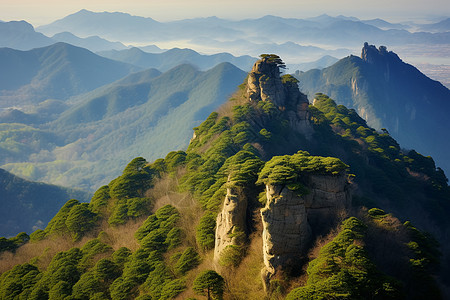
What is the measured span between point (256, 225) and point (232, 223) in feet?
5.78

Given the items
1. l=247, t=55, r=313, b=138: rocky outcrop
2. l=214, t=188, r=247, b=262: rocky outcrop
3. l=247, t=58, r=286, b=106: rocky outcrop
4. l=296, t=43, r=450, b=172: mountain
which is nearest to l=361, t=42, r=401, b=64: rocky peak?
l=296, t=43, r=450, b=172: mountain

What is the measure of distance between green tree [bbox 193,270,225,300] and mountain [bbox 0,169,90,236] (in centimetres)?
11167

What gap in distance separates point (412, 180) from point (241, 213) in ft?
119

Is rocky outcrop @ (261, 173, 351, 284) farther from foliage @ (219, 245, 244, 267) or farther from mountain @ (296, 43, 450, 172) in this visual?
mountain @ (296, 43, 450, 172)

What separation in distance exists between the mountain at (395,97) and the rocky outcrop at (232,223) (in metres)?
144

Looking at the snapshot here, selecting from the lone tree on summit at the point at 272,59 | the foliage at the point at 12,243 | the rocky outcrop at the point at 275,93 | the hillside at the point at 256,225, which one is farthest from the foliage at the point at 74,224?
the lone tree on summit at the point at 272,59

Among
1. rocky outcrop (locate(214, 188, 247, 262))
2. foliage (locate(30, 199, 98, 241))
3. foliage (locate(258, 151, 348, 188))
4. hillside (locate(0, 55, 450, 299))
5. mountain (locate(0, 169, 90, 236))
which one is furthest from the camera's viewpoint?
mountain (locate(0, 169, 90, 236))

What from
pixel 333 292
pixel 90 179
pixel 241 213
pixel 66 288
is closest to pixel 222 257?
pixel 241 213

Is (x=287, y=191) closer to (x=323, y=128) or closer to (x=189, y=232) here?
(x=189, y=232)

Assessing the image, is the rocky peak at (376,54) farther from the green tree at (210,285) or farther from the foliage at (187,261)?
the green tree at (210,285)

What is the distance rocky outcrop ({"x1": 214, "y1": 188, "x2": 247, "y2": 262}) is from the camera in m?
→ 29.0

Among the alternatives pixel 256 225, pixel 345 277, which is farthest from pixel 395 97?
pixel 345 277

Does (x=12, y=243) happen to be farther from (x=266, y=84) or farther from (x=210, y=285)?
(x=266, y=84)

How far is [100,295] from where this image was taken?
3198cm
